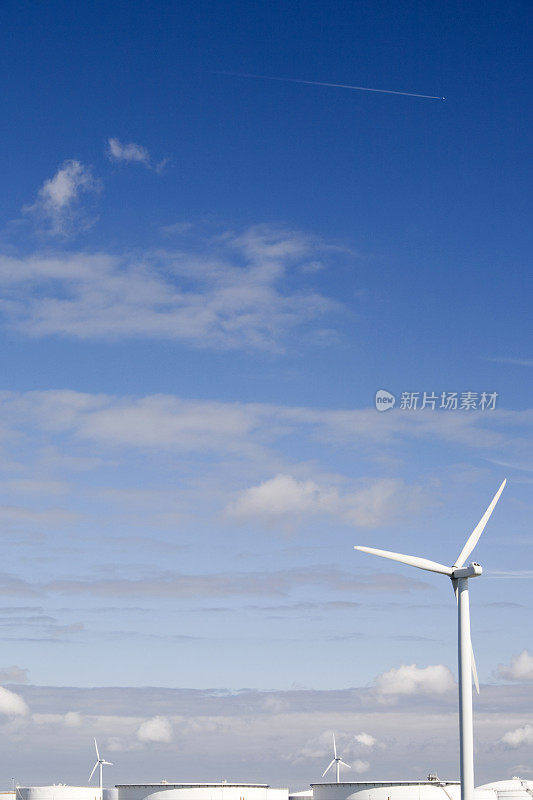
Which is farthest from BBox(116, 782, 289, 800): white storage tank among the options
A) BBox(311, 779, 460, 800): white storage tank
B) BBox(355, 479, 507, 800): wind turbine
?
BBox(355, 479, 507, 800): wind turbine

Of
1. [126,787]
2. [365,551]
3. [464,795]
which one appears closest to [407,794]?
[126,787]

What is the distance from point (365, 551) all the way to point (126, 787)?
117m

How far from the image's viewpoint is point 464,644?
107 metres

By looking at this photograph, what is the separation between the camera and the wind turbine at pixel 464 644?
4099 inches

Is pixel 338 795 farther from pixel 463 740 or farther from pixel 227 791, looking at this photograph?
pixel 463 740

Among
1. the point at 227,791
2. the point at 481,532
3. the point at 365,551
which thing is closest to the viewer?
the point at 365,551

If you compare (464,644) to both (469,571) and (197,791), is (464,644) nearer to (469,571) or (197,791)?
(469,571)

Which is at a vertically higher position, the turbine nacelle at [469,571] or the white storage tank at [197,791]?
the turbine nacelle at [469,571]

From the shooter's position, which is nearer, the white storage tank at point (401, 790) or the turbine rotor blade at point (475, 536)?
the turbine rotor blade at point (475, 536)

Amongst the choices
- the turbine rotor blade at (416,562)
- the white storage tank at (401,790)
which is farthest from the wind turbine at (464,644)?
the white storage tank at (401,790)

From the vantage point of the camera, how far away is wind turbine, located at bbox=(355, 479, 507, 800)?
104125mm

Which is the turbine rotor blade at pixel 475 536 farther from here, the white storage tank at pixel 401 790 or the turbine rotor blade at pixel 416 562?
the white storage tank at pixel 401 790

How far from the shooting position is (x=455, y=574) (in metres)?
107

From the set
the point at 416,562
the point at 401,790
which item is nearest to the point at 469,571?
the point at 416,562
